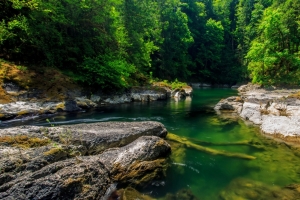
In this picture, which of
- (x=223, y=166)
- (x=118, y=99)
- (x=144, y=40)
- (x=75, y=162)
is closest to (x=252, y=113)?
(x=223, y=166)

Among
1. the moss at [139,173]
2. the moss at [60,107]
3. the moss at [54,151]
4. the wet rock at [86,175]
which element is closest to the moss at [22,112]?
the moss at [60,107]

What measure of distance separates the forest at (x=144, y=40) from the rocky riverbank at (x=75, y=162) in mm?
12045

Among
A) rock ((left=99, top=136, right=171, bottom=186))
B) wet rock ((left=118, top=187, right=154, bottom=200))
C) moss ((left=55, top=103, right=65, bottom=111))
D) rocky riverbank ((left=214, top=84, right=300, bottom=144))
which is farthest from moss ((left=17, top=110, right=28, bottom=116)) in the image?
rocky riverbank ((left=214, top=84, right=300, bottom=144))

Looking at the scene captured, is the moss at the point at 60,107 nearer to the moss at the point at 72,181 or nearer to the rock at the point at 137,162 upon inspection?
the rock at the point at 137,162

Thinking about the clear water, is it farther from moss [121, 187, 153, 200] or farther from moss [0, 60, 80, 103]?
moss [0, 60, 80, 103]

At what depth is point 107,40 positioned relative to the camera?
911 inches

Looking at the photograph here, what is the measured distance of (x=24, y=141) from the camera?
6066 millimetres

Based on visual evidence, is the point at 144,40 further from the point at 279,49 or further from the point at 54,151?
the point at 54,151

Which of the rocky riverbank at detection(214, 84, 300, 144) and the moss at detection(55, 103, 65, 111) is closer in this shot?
the rocky riverbank at detection(214, 84, 300, 144)

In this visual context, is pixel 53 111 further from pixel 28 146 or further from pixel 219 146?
pixel 219 146

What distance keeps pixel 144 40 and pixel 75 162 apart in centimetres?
3508

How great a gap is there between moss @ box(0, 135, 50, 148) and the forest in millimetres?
12313

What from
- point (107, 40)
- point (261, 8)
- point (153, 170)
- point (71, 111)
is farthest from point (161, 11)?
point (153, 170)

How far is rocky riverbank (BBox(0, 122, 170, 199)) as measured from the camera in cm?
434
